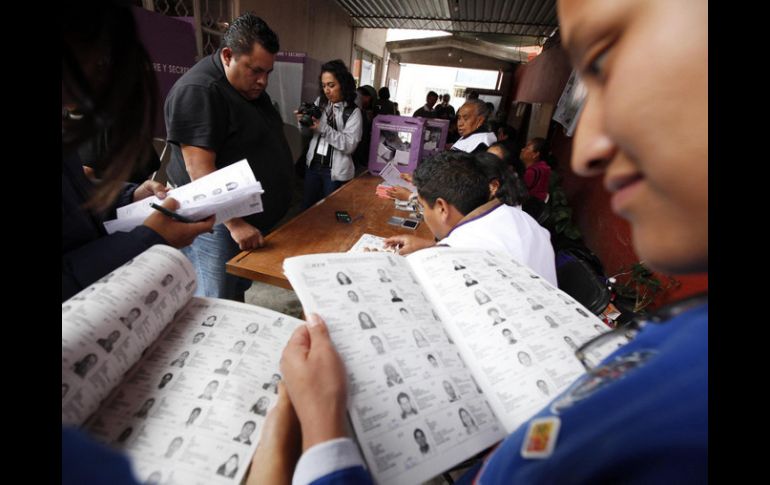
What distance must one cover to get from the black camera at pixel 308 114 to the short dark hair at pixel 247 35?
2.89 feet

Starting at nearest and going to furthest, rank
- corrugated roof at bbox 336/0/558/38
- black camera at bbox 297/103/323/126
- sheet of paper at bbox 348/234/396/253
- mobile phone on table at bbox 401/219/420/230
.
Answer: sheet of paper at bbox 348/234/396/253 → mobile phone on table at bbox 401/219/420/230 → black camera at bbox 297/103/323/126 → corrugated roof at bbox 336/0/558/38

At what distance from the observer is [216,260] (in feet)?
4.05

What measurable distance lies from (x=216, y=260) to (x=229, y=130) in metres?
0.51

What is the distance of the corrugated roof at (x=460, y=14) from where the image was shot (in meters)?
4.03

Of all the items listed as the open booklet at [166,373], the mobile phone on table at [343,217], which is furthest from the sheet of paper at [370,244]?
the open booklet at [166,373]

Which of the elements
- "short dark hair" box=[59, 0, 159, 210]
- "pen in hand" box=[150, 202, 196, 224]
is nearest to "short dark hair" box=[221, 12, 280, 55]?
"pen in hand" box=[150, 202, 196, 224]

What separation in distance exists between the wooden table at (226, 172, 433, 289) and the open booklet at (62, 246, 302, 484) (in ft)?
1.40

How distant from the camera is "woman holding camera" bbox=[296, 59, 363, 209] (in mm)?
2029

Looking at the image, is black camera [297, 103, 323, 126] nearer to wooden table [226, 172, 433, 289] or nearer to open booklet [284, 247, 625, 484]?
wooden table [226, 172, 433, 289]

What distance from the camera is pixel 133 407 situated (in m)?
0.40

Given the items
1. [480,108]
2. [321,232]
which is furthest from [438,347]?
[480,108]
